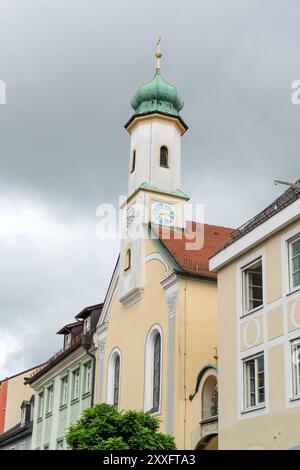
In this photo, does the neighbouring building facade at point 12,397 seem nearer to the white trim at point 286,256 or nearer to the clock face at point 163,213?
the clock face at point 163,213

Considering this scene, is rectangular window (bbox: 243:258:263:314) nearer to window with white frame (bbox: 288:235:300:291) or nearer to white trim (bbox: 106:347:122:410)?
window with white frame (bbox: 288:235:300:291)

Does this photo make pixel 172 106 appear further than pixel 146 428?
Yes

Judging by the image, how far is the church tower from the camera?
3450cm

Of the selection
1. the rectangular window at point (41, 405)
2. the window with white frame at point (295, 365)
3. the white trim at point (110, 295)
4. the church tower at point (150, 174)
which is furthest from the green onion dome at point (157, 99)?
the window with white frame at point (295, 365)

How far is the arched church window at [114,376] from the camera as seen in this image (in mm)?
34594

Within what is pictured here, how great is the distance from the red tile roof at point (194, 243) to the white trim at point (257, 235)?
16.5ft

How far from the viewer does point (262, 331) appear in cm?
2219

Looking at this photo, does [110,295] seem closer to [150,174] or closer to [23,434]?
[150,174]

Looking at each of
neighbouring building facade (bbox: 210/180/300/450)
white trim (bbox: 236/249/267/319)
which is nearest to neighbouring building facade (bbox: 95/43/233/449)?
neighbouring building facade (bbox: 210/180/300/450)

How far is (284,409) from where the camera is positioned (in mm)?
20609

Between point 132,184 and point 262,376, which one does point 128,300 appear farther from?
point 262,376

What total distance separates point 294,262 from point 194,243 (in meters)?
11.8
